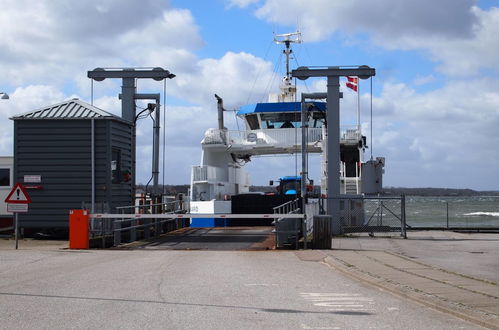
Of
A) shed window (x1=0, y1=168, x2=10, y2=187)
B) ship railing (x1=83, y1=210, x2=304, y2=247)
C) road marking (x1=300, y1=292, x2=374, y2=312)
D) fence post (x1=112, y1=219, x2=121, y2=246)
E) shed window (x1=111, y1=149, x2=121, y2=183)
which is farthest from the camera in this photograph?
shed window (x1=0, y1=168, x2=10, y2=187)

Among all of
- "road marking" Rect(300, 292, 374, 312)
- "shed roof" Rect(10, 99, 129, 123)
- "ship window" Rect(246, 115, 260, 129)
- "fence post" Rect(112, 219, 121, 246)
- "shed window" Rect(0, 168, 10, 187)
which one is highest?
"ship window" Rect(246, 115, 260, 129)

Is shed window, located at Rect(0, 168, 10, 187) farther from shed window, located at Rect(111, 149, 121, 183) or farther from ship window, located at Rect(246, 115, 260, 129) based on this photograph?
ship window, located at Rect(246, 115, 260, 129)

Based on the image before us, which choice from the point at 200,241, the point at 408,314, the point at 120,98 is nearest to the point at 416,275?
the point at 408,314

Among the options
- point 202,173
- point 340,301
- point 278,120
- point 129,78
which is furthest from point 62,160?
point 278,120

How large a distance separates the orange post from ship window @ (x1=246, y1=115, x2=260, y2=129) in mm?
17766

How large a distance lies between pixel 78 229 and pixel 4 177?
7616 millimetres

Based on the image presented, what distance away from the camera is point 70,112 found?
2189 cm

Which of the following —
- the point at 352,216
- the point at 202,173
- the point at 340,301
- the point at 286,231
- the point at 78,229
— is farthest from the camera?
the point at 202,173

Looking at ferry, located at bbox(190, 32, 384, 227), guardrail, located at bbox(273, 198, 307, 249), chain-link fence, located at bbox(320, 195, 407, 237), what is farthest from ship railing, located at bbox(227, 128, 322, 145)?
guardrail, located at bbox(273, 198, 307, 249)

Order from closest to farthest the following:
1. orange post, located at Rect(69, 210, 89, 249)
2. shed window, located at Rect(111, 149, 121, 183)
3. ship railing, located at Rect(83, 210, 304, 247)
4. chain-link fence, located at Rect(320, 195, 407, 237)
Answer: ship railing, located at Rect(83, 210, 304, 247)
orange post, located at Rect(69, 210, 89, 249)
shed window, located at Rect(111, 149, 121, 183)
chain-link fence, located at Rect(320, 195, 407, 237)

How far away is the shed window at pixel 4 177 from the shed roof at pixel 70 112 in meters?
3.82

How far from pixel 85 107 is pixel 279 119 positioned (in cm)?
1492

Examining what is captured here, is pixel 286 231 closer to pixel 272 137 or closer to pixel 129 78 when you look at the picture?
pixel 129 78

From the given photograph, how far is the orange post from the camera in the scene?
18.8 meters
